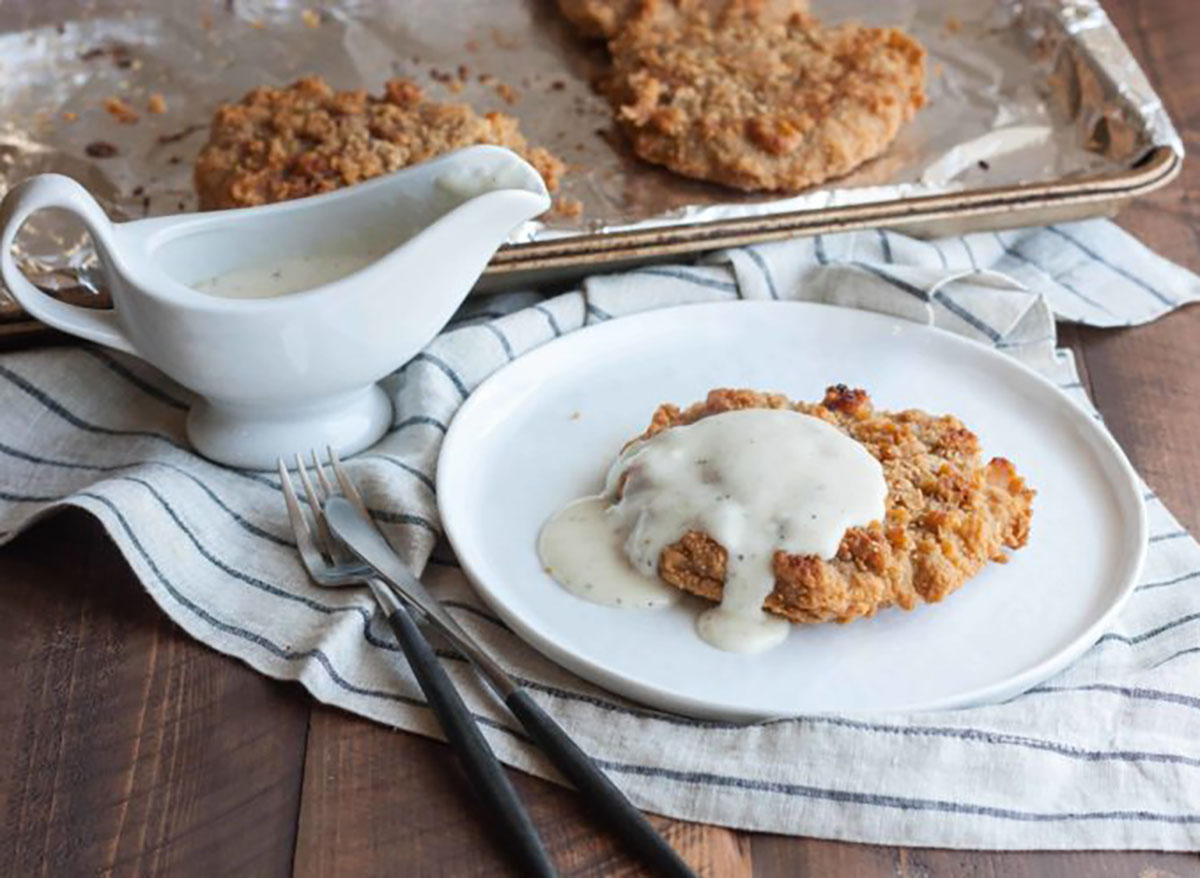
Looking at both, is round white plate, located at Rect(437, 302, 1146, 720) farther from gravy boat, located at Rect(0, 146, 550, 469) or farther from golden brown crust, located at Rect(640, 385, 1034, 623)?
gravy boat, located at Rect(0, 146, 550, 469)

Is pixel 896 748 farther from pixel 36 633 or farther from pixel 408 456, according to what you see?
pixel 36 633

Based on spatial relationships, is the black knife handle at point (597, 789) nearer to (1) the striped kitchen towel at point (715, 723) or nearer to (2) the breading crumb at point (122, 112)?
(1) the striped kitchen towel at point (715, 723)

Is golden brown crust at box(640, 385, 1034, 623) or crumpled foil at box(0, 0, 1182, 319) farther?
crumpled foil at box(0, 0, 1182, 319)

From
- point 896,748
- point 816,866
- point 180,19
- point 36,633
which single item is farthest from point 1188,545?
point 180,19

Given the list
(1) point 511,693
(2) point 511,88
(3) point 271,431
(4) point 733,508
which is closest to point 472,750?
(1) point 511,693

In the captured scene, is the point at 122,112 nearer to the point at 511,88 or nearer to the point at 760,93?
the point at 511,88

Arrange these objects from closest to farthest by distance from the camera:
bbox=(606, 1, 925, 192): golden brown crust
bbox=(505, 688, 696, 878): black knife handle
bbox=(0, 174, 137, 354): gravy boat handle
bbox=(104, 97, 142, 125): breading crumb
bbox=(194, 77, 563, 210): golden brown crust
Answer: bbox=(505, 688, 696, 878): black knife handle < bbox=(0, 174, 137, 354): gravy boat handle < bbox=(194, 77, 563, 210): golden brown crust < bbox=(606, 1, 925, 192): golden brown crust < bbox=(104, 97, 142, 125): breading crumb

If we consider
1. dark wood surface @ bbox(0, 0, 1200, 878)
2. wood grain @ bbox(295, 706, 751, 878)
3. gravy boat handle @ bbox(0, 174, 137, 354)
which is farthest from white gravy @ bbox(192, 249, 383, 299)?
wood grain @ bbox(295, 706, 751, 878)
